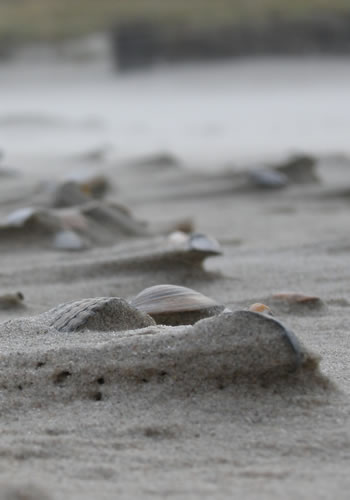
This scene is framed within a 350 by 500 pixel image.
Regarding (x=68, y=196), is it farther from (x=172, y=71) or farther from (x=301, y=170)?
(x=172, y=71)

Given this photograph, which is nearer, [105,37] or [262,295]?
[262,295]

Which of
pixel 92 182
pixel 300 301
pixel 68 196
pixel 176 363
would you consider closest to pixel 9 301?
pixel 300 301

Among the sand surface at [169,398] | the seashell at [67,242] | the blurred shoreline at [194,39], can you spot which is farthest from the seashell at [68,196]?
the blurred shoreline at [194,39]

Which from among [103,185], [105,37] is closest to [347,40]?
[105,37]

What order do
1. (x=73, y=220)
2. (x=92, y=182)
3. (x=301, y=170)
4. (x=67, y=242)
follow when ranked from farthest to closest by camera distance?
(x=301, y=170), (x=92, y=182), (x=73, y=220), (x=67, y=242)

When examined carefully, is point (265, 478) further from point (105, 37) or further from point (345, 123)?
point (105, 37)

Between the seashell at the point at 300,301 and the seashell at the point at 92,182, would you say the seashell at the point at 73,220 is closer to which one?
the seashell at the point at 92,182

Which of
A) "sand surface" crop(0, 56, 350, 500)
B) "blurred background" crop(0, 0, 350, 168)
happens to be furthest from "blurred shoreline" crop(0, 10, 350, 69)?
"sand surface" crop(0, 56, 350, 500)
